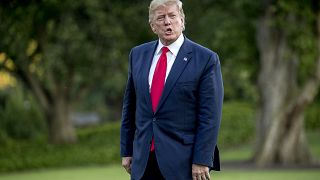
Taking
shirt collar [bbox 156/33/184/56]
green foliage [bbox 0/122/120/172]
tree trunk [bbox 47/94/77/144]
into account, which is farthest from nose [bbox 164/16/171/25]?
tree trunk [bbox 47/94/77/144]

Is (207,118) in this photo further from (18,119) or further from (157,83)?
(18,119)

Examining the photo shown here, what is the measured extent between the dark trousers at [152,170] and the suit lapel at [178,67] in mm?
326

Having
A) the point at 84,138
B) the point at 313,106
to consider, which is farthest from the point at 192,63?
the point at 313,106

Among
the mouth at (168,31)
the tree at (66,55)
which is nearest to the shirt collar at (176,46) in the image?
the mouth at (168,31)

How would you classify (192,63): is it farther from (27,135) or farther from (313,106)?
(313,106)

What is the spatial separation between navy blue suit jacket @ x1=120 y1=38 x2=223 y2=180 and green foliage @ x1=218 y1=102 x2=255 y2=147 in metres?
23.9

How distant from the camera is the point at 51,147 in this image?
88.2 feet

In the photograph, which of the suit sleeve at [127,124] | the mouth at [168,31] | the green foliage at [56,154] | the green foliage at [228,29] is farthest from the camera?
the green foliage at [56,154]

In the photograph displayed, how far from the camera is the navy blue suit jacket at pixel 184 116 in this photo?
17.4 feet

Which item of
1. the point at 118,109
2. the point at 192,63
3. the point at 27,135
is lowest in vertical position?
the point at 118,109

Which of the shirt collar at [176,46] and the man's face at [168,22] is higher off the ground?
the man's face at [168,22]

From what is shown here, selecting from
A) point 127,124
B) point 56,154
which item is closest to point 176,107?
point 127,124

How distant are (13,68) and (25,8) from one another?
12872 millimetres

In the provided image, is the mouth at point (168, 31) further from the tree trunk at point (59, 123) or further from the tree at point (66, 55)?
the tree trunk at point (59, 123)
